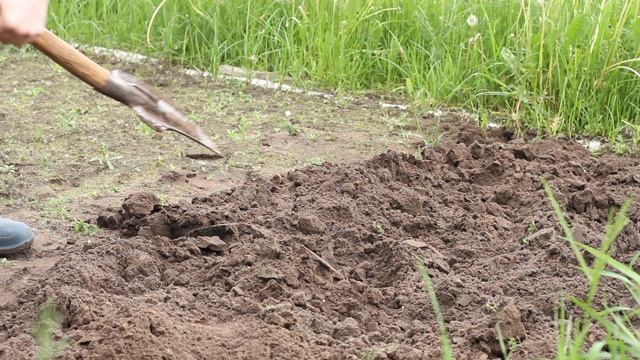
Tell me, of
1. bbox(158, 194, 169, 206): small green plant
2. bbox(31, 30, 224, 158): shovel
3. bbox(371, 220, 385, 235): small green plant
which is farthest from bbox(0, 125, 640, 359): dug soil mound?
bbox(31, 30, 224, 158): shovel

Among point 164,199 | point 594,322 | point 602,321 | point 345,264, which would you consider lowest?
point 164,199

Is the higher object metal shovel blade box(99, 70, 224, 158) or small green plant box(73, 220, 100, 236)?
metal shovel blade box(99, 70, 224, 158)

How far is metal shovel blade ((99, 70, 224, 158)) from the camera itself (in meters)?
3.14

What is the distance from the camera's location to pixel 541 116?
4906 mm

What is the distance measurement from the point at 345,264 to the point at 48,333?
110 centimetres

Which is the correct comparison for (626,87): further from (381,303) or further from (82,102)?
(82,102)

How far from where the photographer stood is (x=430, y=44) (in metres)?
5.49

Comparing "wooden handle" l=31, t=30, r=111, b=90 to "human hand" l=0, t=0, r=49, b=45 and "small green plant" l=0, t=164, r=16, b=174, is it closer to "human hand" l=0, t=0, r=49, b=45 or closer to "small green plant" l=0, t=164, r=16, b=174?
"human hand" l=0, t=0, r=49, b=45

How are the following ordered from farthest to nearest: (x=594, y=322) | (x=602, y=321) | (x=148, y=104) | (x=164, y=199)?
(x=164, y=199)
(x=148, y=104)
(x=594, y=322)
(x=602, y=321)

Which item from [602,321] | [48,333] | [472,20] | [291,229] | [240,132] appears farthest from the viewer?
[472,20]

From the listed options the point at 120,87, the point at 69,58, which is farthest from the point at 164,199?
the point at 69,58

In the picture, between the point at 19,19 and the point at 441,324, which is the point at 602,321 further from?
the point at 19,19

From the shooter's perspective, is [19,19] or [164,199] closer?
[19,19]

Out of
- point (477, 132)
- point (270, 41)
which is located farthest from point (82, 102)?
point (477, 132)
